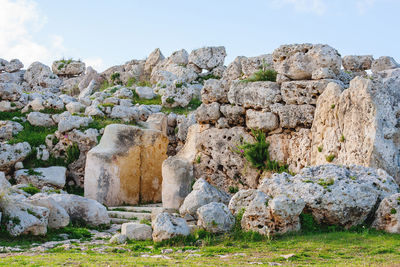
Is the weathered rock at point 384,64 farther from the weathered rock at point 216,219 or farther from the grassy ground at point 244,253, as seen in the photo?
the weathered rock at point 216,219

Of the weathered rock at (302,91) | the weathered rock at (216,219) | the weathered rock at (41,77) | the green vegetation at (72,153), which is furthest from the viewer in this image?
the weathered rock at (41,77)

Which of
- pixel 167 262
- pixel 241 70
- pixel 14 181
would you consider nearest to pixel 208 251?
pixel 167 262

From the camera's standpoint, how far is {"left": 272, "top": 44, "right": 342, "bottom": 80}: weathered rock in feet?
58.3

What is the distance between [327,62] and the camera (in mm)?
17922

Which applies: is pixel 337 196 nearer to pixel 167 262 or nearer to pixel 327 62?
pixel 167 262

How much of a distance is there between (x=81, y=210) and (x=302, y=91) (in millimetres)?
8626

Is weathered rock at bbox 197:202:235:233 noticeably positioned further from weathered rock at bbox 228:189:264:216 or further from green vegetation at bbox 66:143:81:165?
green vegetation at bbox 66:143:81:165

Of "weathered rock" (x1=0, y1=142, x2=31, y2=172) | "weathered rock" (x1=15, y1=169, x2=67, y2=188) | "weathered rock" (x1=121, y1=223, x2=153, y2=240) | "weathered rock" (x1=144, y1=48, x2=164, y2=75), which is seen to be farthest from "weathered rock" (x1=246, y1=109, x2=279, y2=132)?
"weathered rock" (x1=144, y1=48, x2=164, y2=75)

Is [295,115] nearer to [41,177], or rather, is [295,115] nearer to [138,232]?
[138,232]

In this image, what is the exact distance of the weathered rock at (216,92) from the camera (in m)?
20.1

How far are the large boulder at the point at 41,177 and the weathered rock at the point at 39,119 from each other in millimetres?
3845

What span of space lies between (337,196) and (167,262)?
4.89 m

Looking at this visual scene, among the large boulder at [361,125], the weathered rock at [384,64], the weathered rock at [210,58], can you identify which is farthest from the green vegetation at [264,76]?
the weathered rock at [210,58]

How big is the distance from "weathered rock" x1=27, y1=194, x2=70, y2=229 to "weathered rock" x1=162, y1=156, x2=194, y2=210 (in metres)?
4.59
